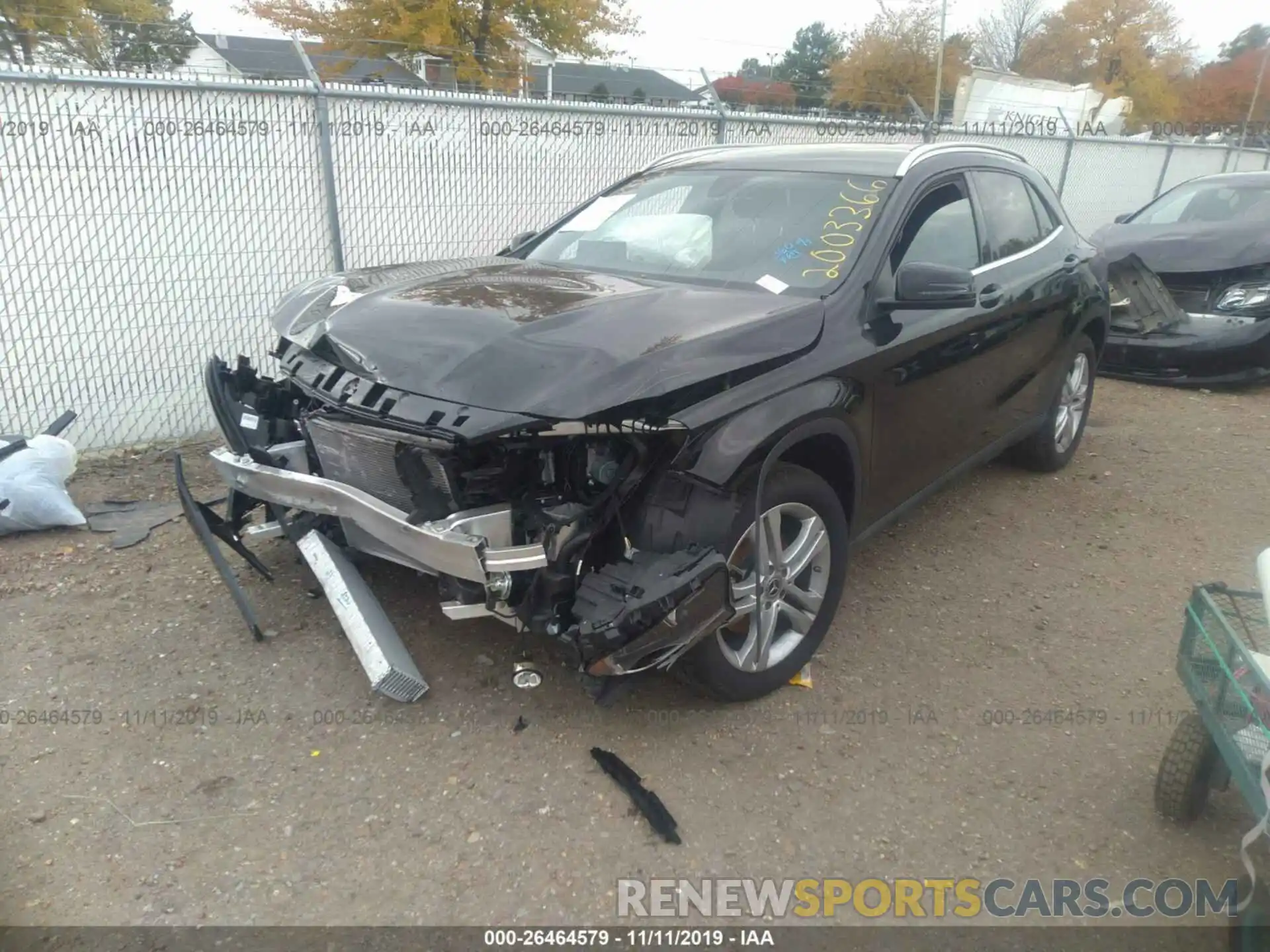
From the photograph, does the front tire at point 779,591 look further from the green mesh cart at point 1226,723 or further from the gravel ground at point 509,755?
the green mesh cart at point 1226,723

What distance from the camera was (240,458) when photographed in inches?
128

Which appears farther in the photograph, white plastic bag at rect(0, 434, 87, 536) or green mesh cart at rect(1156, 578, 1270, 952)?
white plastic bag at rect(0, 434, 87, 536)

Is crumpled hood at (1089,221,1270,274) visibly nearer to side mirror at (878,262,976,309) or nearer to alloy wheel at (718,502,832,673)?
side mirror at (878,262,976,309)

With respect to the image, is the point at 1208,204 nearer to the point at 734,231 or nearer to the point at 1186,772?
the point at 734,231

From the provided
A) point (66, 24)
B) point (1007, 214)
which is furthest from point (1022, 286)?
point (66, 24)

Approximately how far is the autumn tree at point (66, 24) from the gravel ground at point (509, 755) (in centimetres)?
344

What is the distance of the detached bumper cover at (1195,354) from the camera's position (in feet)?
24.0

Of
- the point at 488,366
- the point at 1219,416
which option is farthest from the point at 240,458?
the point at 1219,416

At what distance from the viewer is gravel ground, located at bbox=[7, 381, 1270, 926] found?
244 cm

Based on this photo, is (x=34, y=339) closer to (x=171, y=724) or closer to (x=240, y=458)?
(x=240, y=458)

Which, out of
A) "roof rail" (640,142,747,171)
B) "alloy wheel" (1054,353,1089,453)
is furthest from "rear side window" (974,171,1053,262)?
"roof rail" (640,142,747,171)

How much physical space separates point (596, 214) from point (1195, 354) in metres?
5.79

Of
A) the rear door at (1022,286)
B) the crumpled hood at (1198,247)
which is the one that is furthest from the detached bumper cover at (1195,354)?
the rear door at (1022,286)

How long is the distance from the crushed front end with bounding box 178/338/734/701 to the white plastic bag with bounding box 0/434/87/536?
1.73 meters
